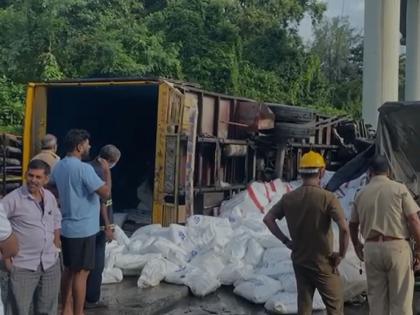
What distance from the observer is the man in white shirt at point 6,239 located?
3.67 meters

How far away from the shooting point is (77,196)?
6023 mm

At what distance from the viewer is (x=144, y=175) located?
13305 millimetres

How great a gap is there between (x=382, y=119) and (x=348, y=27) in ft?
193

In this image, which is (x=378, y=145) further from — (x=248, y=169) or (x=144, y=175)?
(x=144, y=175)

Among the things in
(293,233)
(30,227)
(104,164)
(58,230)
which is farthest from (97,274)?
(293,233)

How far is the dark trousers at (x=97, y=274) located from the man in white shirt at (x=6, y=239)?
2.84 metres

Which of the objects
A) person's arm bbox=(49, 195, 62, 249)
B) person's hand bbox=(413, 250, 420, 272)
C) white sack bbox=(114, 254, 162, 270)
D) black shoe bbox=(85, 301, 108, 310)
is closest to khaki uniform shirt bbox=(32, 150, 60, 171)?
black shoe bbox=(85, 301, 108, 310)

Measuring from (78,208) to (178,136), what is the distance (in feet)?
12.9

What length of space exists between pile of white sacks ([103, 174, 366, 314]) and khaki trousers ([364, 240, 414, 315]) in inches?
55.9

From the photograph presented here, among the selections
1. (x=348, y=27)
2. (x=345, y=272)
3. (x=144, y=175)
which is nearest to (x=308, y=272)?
(x=345, y=272)

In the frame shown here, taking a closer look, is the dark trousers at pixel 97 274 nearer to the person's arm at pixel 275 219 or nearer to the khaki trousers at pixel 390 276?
the person's arm at pixel 275 219

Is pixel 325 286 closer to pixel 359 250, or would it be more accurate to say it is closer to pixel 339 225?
pixel 339 225

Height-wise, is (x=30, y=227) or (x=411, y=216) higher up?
(x=411, y=216)

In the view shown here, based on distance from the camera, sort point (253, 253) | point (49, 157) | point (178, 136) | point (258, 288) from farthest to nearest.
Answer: point (178, 136) → point (253, 253) → point (258, 288) → point (49, 157)
